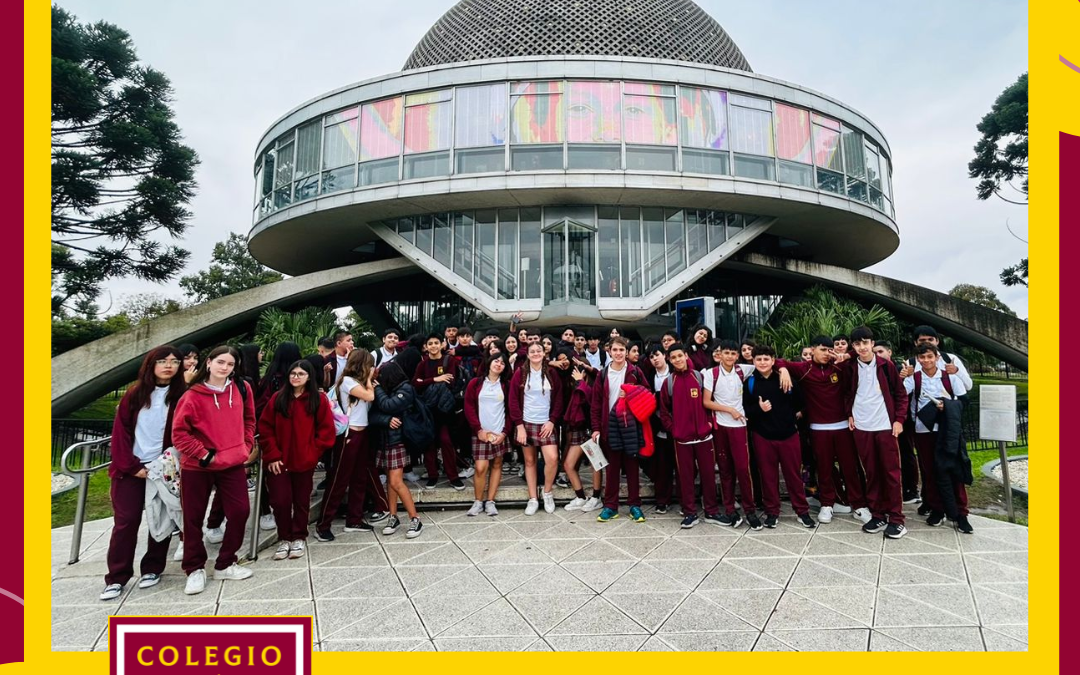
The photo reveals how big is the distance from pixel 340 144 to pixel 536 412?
34.9ft

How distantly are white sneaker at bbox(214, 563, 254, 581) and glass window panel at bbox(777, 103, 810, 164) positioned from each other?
1303 centimetres

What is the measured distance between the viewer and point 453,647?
2.50m

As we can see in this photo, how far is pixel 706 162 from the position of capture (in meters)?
11.1

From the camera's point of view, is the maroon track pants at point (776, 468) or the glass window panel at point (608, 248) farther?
the glass window panel at point (608, 248)

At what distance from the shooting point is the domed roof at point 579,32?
13.3m

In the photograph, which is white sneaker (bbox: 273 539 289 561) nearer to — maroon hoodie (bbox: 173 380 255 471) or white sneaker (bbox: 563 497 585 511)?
maroon hoodie (bbox: 173 380 255 471)

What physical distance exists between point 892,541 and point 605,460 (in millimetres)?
2462

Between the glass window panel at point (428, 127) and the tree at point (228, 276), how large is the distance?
24.5 metres

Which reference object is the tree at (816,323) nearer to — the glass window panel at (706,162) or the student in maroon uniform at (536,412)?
the glass window panel at (706,162)

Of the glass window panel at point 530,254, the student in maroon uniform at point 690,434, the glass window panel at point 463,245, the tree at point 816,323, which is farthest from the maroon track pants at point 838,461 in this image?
the glass window panel at point 463,245

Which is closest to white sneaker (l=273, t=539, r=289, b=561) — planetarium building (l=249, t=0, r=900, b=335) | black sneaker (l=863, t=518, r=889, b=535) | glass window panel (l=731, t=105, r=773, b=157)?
black sneaker (l=863, t=518, r=889, b=535)

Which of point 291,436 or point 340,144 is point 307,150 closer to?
point 340,144

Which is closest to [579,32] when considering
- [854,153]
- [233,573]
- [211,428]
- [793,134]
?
[793,134]
